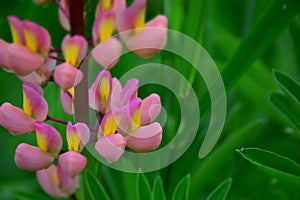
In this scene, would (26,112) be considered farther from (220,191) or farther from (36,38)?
(220,191)

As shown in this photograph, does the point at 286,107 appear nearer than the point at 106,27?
No

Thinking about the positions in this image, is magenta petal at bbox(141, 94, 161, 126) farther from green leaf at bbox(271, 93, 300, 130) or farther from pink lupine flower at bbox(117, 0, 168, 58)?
green leaf at bbox(271, 93, 300, 130)

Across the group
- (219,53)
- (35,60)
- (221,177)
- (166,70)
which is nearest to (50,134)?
(35,60)

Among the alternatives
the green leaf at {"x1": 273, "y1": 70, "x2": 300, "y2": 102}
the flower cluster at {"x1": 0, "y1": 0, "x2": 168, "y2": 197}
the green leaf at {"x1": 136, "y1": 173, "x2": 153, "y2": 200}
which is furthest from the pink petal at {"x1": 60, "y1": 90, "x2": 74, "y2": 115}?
the green leaf at {"x1": 273, "y1": 70, "x2": 300, "y2": 102}

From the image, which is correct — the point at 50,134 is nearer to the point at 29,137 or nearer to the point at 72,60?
the point at 72,60

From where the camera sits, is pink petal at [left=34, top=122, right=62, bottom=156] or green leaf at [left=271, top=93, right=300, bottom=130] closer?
pink petal at [left=34, top=122, right=62, bottom=156]

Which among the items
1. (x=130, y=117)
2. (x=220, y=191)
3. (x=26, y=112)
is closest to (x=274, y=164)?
(x=220, y=191)

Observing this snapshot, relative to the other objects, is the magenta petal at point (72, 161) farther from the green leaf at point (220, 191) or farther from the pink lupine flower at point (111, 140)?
the green leaf at point (220, 191)
